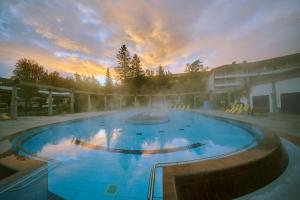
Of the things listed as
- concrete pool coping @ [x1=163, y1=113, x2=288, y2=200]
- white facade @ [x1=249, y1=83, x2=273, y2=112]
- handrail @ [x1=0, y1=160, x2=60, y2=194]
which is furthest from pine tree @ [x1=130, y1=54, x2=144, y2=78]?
concrete pool coping @ [x1=163, y1=113, x2=288, y2=200]

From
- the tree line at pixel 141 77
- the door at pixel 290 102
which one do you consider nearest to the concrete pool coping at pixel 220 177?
the door at pixel 290 102

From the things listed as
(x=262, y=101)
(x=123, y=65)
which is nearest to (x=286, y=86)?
(x=262, y=101)

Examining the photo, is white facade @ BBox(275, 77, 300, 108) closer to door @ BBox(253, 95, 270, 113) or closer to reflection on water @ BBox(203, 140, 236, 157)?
door @ BBox(253, 95, 270, 113)

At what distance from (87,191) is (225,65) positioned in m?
39.9

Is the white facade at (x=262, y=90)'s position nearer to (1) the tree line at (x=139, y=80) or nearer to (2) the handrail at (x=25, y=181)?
(1) the tree line at (x=139, y=80)

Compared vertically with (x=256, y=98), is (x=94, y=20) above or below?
above

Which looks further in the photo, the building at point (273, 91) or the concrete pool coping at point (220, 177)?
the building at point (273, 91)

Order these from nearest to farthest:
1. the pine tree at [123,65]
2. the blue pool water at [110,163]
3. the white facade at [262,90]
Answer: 1. the blue pool water at [110,163]
2. the white facade at [262,90]
3. the pine tree at [123,65]

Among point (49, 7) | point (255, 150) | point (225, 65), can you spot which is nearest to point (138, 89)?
point (225, 65)

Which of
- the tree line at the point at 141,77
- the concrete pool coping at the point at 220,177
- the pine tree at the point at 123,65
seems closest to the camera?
the concrete pool coping at the point at 220,177

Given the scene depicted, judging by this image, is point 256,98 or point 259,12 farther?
point 256,98

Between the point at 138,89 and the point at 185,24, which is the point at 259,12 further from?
the point at 138,89

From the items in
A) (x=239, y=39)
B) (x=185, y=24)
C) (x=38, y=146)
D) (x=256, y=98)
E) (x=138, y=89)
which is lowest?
(x=38, y=146)

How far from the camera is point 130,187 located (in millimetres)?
2834
